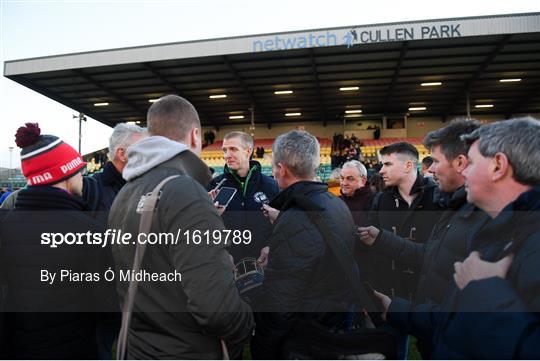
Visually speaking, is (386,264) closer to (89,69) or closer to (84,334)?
(84,334)

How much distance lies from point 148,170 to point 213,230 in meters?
0.39

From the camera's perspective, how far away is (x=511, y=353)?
3.25ft

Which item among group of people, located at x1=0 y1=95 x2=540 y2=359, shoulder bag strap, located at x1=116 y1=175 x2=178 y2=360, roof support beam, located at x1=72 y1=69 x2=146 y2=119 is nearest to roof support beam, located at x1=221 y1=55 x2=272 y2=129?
roof support beam, located at x1=72 y1=69 x2=146 y2=119

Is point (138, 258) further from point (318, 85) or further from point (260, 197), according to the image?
point (318, 85)

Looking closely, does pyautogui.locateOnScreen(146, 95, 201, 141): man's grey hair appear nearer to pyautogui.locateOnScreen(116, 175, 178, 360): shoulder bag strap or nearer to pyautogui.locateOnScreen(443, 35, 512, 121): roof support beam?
pyautogui.locateOnScreen(116, 175, 178, 360): shoulder bag strap

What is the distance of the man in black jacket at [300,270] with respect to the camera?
175 cm

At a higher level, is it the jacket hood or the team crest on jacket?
the jacket hood

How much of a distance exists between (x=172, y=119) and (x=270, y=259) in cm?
81

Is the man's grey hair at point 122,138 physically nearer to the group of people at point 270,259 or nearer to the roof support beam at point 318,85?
the group of people at point 270,259

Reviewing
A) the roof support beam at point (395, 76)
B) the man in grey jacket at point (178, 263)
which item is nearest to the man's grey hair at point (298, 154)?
the man in grey jacket at point (178, 263)

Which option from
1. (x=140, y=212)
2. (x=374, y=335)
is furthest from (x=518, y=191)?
(x=140, y=212)

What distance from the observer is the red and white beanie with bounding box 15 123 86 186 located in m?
1.88

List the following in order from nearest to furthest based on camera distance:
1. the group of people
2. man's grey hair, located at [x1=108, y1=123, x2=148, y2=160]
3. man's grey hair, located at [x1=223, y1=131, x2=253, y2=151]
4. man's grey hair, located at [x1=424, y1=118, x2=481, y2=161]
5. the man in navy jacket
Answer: the man in navy jacket, the group of people, man's grey hair, located at [x1=424, y1=118, x2=481, y2=161], man's grey hair, located at [x1=108, y1=123, x2=148, y2=160], man's grey hair, located at [x1=223, y1=131, x2=253, y2=151]

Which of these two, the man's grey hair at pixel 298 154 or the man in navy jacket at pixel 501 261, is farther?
the man's grey hair at pixel 298 154
